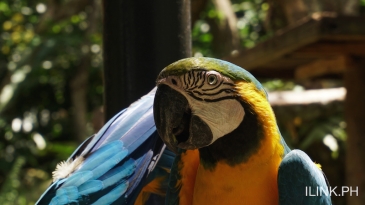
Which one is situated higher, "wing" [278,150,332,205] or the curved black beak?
the curved black beak

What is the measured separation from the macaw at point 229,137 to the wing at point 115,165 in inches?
5.0

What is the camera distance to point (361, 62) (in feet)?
8.45

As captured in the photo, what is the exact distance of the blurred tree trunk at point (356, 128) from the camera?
263 centimetres

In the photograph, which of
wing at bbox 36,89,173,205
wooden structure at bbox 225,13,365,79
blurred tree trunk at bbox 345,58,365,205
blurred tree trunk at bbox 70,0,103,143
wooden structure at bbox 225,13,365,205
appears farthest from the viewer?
blurred tree trunk at bbox 70,0,103,143

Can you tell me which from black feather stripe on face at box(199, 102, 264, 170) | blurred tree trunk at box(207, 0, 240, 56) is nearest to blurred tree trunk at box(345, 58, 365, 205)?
blurred tree trunk at box(207, 0, 240, 56)

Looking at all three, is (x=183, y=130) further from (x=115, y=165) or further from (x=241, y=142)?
(x=115, y=165)

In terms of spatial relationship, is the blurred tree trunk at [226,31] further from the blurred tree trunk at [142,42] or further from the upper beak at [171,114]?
the upper beak at [171,114]

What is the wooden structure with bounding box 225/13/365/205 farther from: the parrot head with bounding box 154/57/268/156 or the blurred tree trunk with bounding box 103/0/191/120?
the parrot head with bounding box 154/57/268/156

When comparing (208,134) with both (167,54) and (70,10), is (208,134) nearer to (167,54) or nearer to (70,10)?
(167,54)

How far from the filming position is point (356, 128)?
267 cm

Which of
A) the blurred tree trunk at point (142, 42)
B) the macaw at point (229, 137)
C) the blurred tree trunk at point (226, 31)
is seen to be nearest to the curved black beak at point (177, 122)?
the macaw at point (229, 137)

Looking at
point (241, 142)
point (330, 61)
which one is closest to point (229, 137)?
point (241, 142)

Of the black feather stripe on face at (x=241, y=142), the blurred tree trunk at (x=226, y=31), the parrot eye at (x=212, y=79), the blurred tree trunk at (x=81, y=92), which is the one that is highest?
the parrot eye at (x=212, y=79)

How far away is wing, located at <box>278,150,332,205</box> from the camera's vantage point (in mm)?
926
